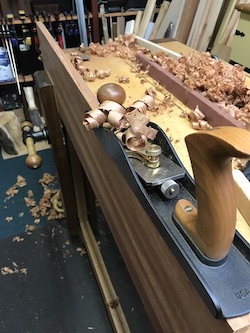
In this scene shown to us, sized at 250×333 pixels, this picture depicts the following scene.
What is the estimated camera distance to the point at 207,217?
34 centimetres

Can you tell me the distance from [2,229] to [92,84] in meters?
0.99

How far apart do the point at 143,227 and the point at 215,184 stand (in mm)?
204

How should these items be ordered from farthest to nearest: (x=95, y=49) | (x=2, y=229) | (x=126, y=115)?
(x=2, y=229), (x=95, y=49), (x=126, y=115)

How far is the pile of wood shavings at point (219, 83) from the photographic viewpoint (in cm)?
74

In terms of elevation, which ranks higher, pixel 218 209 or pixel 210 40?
pixel 218 209

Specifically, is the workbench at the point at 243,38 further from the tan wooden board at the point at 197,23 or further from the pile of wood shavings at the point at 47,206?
the pile of wood shavings at the point at 47,206

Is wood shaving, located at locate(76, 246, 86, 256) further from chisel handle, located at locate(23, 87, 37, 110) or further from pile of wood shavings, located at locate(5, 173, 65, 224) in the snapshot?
chisel handle, located at locate(23, 87, 37, 110)

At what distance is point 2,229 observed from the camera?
5.01ft

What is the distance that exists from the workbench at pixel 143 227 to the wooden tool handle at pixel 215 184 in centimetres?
5

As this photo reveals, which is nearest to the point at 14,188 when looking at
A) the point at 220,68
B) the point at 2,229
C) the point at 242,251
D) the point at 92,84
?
the point at 2,229

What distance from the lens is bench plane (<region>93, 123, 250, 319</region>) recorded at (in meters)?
0.30

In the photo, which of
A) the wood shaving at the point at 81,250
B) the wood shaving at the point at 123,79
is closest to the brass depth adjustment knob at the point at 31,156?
the wood shaving at the point at 81,250

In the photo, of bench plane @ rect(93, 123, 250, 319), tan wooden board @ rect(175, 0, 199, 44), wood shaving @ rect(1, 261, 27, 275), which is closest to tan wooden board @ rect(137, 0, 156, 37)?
tan wooden board @ rect(175, 0, 199, 44)

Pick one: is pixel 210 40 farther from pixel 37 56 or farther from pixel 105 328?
pixel 105 328
